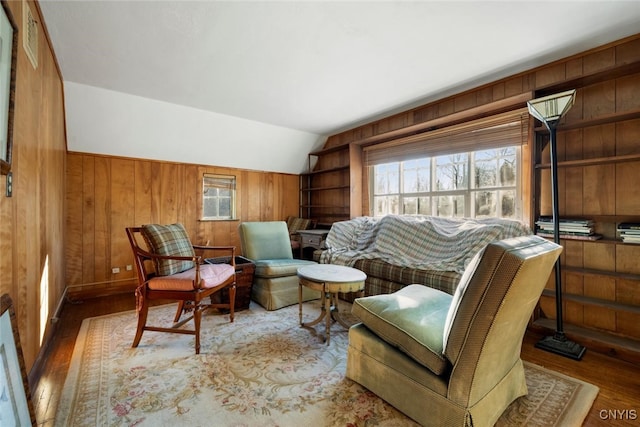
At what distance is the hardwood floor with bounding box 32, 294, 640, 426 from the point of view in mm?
1458

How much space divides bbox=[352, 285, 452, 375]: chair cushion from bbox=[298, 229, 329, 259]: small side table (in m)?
2.47

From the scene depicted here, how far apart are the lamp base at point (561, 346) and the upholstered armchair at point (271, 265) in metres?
2.09

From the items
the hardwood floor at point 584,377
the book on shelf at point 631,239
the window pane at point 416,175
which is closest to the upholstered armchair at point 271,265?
the hardwood floor at point 584,377

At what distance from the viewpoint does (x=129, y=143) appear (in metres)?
3.64

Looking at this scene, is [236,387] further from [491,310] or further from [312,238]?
[312,238]

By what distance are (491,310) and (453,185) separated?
258 centimetres

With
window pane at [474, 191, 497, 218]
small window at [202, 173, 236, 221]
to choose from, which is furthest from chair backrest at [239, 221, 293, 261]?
window pane at [474, 191, 497, 218]

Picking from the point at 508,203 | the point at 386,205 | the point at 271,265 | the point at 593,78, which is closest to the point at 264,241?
the point at 271,265

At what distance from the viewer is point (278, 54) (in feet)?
7.63

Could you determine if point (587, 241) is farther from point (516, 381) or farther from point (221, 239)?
point (221, 239)

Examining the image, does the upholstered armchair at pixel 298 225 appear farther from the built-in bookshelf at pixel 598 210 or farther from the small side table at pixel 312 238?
the built-in bookshelf at pixel 598 210

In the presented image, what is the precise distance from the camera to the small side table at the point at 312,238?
4.30m

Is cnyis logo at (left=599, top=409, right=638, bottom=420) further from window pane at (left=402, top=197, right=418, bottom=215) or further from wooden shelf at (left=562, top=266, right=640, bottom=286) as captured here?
window pane at (left=402, top=197, right=418, bottom=215)

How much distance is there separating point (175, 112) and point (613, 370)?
4762mm
